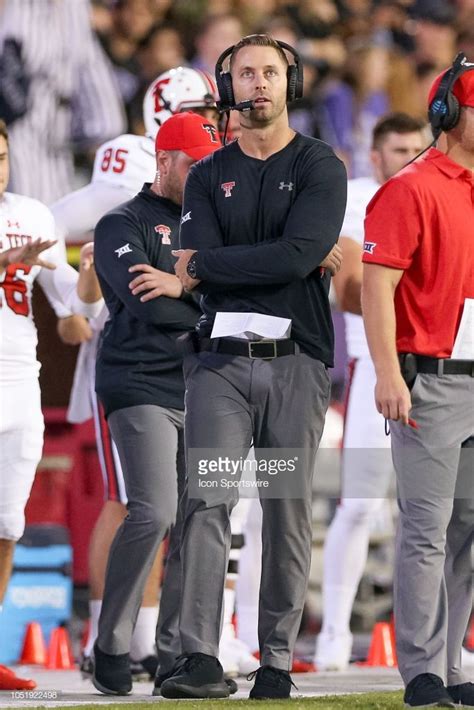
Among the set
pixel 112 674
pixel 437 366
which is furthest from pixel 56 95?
pixel 437 366

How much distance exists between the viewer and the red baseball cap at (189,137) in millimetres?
5082

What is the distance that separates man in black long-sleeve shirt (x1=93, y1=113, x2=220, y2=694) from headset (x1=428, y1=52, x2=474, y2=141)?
1.06 metres

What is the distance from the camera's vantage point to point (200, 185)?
14.9 ft

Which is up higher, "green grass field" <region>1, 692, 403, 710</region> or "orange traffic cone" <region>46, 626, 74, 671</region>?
"green grass field" <region>1, 692, 403, 710</region>

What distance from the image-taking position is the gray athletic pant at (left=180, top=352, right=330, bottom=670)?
171 inches

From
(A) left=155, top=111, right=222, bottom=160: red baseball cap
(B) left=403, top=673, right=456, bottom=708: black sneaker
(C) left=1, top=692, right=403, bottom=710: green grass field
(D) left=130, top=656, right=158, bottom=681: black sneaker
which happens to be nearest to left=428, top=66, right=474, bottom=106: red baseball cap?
(A) left=155, top=111, right=222, bottom=160: red baseball cap

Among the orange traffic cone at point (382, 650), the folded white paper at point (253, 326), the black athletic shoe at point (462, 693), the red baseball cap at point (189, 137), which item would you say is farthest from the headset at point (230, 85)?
the orange traffic cone at point (382, 650)

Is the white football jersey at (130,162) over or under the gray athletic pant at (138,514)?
over

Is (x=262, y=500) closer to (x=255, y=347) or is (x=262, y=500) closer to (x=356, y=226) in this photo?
(x=255, y=347)

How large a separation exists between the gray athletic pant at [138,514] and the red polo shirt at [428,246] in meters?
1.06

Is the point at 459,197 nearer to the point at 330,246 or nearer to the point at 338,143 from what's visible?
the point at 330,246

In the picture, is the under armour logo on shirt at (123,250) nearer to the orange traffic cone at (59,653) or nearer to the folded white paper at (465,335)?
the folded white paper at (465,335)

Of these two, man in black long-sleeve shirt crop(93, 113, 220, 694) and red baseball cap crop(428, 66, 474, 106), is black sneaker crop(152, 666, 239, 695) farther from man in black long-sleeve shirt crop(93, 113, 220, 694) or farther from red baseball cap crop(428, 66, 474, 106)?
red baseball cap crop(428, 66, 474, 106)

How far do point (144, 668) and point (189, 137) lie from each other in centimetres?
197
